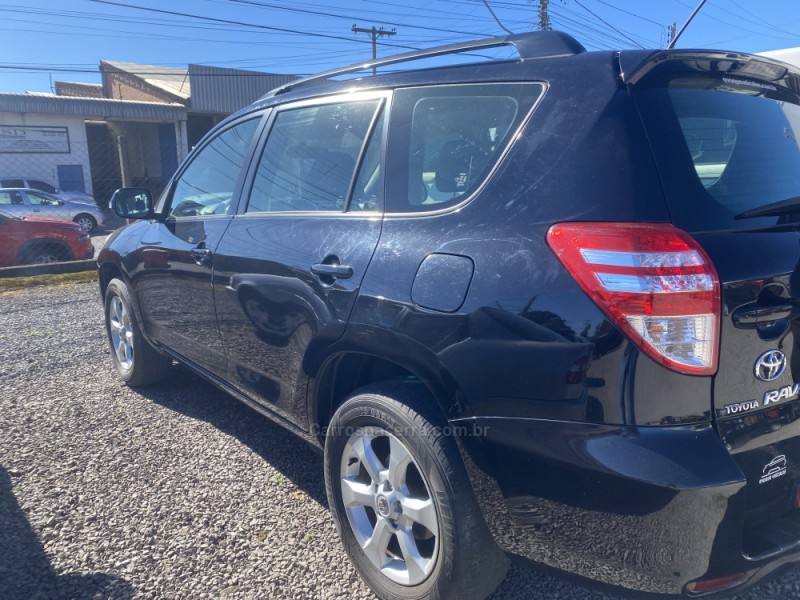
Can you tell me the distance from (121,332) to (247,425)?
1.35 metres

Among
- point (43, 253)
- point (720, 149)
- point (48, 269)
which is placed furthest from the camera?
point (43, 253)

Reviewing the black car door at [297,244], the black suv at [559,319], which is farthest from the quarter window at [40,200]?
the black suv at [559,319]

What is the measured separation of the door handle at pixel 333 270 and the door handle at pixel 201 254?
101cm

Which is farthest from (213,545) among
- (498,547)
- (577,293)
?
(577,293)

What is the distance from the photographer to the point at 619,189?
182 centimetres

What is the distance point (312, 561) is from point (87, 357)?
3634 millimetres

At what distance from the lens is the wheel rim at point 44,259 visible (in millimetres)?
10289

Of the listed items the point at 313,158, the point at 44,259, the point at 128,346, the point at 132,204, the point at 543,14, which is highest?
the point at 543,14

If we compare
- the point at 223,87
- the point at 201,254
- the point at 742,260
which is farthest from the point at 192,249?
the point at 223,87

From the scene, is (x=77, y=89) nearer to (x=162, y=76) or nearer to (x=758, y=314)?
(x=162, y=76)

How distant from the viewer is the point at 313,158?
9.86 feet

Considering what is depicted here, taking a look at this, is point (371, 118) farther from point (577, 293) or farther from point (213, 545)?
point (213, 545)

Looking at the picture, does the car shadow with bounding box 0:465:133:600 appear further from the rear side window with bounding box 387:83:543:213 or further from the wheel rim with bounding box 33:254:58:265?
the wheel rim with bounding box 33:254:58:265

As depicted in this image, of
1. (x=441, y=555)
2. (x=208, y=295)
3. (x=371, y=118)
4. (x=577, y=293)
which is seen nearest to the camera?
(x=577, y=293)
